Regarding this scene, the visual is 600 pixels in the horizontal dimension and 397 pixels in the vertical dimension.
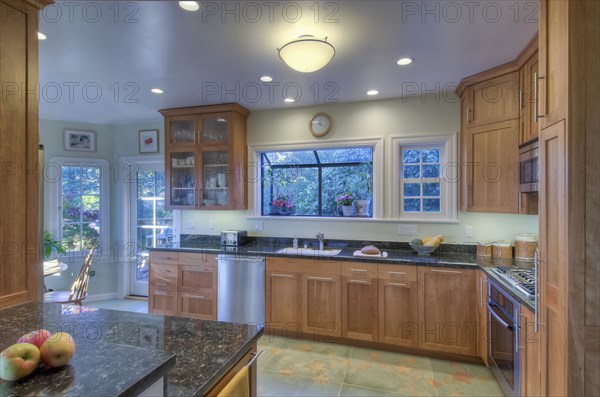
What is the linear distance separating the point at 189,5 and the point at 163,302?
3.02 m

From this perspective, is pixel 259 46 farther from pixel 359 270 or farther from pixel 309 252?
pixel 359 270

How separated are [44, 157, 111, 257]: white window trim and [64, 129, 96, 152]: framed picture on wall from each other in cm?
15

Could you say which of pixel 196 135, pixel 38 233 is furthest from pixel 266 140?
pixel 38 233

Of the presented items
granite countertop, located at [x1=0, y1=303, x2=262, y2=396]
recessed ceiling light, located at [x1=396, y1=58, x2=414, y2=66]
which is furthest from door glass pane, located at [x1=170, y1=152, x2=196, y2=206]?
recessed ceiling light, located at [x1=396, y1=58, x2=414, y2=66]

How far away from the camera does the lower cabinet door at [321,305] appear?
2.92 m

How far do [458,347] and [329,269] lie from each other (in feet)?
4.27

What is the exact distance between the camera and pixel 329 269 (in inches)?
116

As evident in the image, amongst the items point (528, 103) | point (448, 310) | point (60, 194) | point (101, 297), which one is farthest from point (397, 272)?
point (60, 194)

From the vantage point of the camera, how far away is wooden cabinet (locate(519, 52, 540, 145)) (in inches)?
86.0

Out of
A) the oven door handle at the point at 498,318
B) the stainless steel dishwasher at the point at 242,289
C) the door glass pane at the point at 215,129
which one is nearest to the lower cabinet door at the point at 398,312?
the oven door handle at the point at 498,318

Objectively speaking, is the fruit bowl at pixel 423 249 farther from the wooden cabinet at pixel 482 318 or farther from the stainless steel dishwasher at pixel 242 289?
the stainless steel dishwasher at pixel 242 289

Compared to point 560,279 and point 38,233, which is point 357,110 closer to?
point 560,279

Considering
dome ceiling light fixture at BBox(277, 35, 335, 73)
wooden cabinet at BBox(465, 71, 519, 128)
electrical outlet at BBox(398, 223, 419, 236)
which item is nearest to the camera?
dome ceiling light fixture at BBox(277, 35, 335, 73)

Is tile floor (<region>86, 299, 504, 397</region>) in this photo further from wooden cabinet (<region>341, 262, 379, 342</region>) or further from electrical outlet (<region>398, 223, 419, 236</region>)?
electrical outlet (<region>398, 223, 419, 236</region>)
